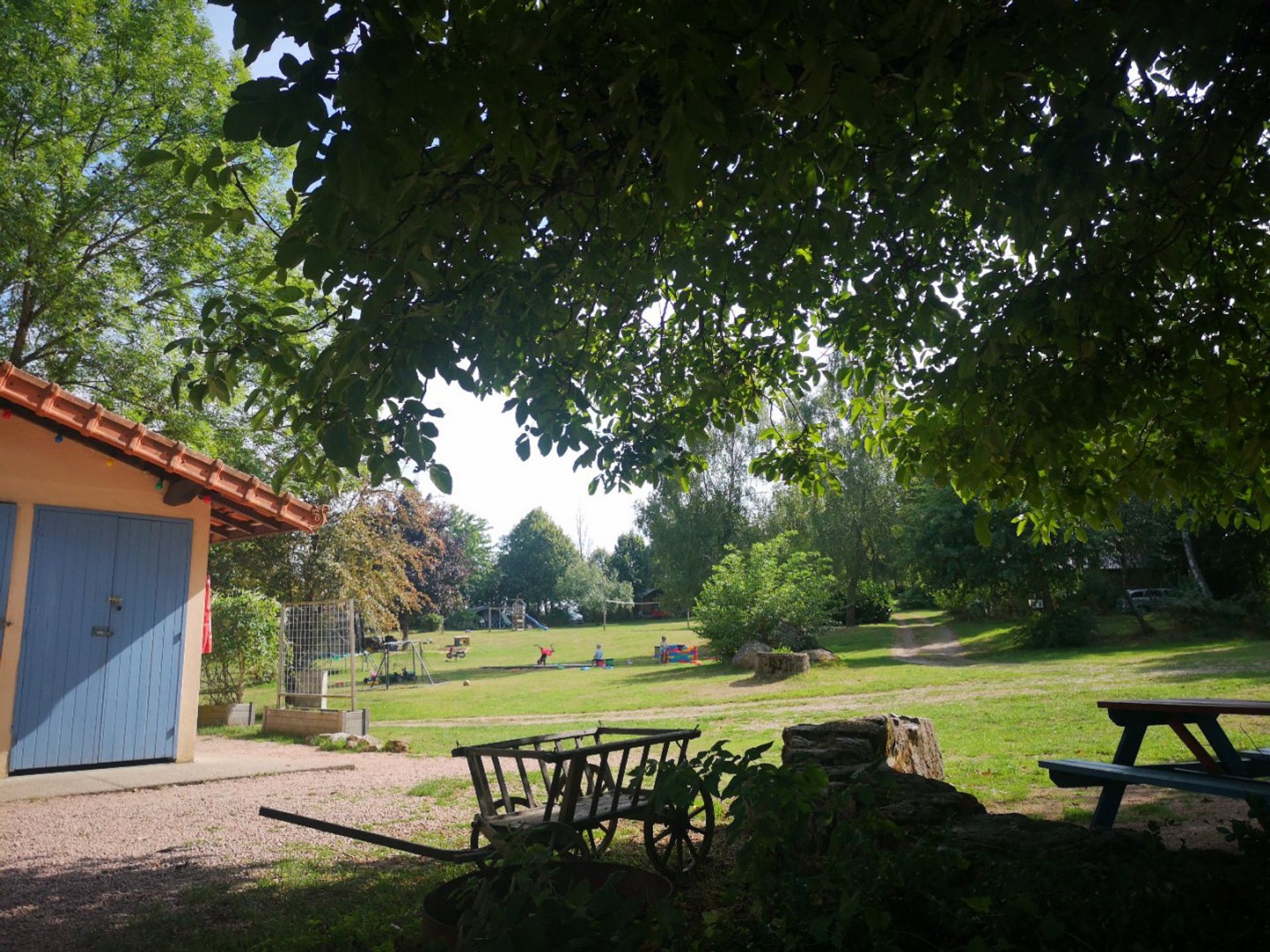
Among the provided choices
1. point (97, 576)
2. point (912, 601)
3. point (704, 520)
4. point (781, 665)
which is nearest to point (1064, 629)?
point (781, 665)

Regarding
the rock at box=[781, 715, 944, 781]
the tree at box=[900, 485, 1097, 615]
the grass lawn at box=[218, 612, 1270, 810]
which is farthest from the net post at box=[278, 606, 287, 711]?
the tree at box=[900, 485, 1097, 615]

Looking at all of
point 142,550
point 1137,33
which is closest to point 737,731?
point 142,550

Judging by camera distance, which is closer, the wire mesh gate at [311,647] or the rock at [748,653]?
the wire mesh gate at [311,647]

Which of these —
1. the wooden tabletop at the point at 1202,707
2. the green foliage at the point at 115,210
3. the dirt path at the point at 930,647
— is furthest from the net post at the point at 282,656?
the dirt path at the point at 930,647

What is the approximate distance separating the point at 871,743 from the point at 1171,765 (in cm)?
175

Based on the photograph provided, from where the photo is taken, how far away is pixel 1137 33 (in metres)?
2.37

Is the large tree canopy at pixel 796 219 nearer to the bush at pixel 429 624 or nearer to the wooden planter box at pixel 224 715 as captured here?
the wooden planter box at pixel 224 715

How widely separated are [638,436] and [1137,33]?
12.8ft

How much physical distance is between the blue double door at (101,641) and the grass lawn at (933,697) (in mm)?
3507

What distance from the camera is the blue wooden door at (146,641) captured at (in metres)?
9.54

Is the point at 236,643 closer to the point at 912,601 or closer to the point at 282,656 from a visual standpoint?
the point at 282,656

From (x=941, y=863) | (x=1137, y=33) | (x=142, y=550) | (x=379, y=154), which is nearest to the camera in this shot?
(x=379, y=154)

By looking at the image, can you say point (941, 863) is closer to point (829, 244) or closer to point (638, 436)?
point (829, 244)

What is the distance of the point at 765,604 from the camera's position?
78.8ft
